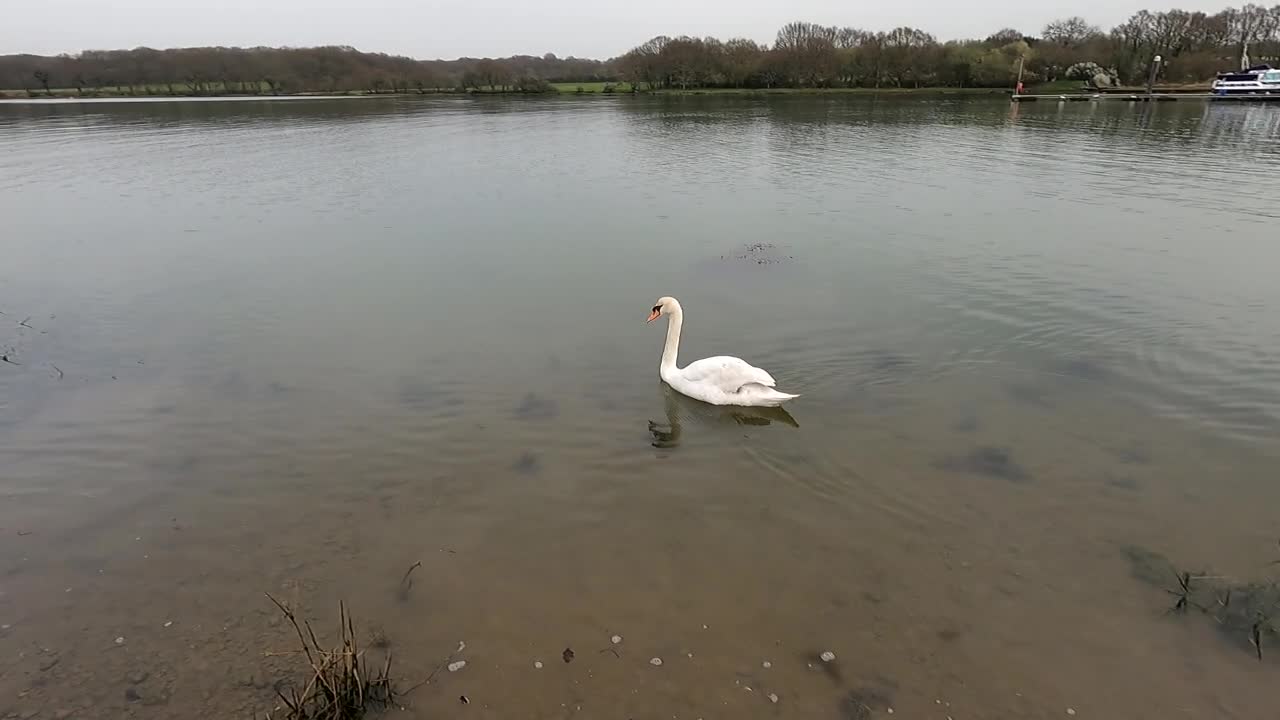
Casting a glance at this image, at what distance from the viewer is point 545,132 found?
40812 millimetres

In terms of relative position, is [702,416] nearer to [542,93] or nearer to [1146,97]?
[1146,97]

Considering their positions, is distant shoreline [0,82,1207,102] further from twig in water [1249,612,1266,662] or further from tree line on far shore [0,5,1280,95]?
twig in water [1249,612,1266,662]

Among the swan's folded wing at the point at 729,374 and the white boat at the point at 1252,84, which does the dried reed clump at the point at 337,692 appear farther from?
the white boat at the point at 1252,84

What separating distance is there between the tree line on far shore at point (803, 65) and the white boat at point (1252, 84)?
667 inches

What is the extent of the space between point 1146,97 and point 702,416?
74378mm

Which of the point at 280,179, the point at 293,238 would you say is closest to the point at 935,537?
the point at 293,238

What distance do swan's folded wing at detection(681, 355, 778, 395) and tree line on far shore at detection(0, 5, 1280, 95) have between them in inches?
3589

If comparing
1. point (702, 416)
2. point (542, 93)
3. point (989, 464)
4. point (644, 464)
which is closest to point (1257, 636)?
point (989, 464)

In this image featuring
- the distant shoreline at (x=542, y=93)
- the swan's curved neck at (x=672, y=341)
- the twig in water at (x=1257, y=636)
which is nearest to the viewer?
the twig in water at (x=1257, y=636)

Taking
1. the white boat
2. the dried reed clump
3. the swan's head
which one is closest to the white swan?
the swan's head

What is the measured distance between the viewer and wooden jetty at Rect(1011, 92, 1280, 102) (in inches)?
2333

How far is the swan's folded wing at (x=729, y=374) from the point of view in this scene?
757 cm

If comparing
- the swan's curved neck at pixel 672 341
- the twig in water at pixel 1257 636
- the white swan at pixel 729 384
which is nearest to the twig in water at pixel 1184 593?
the twig in water at pixel 1257 636

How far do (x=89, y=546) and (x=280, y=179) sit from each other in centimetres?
2090
